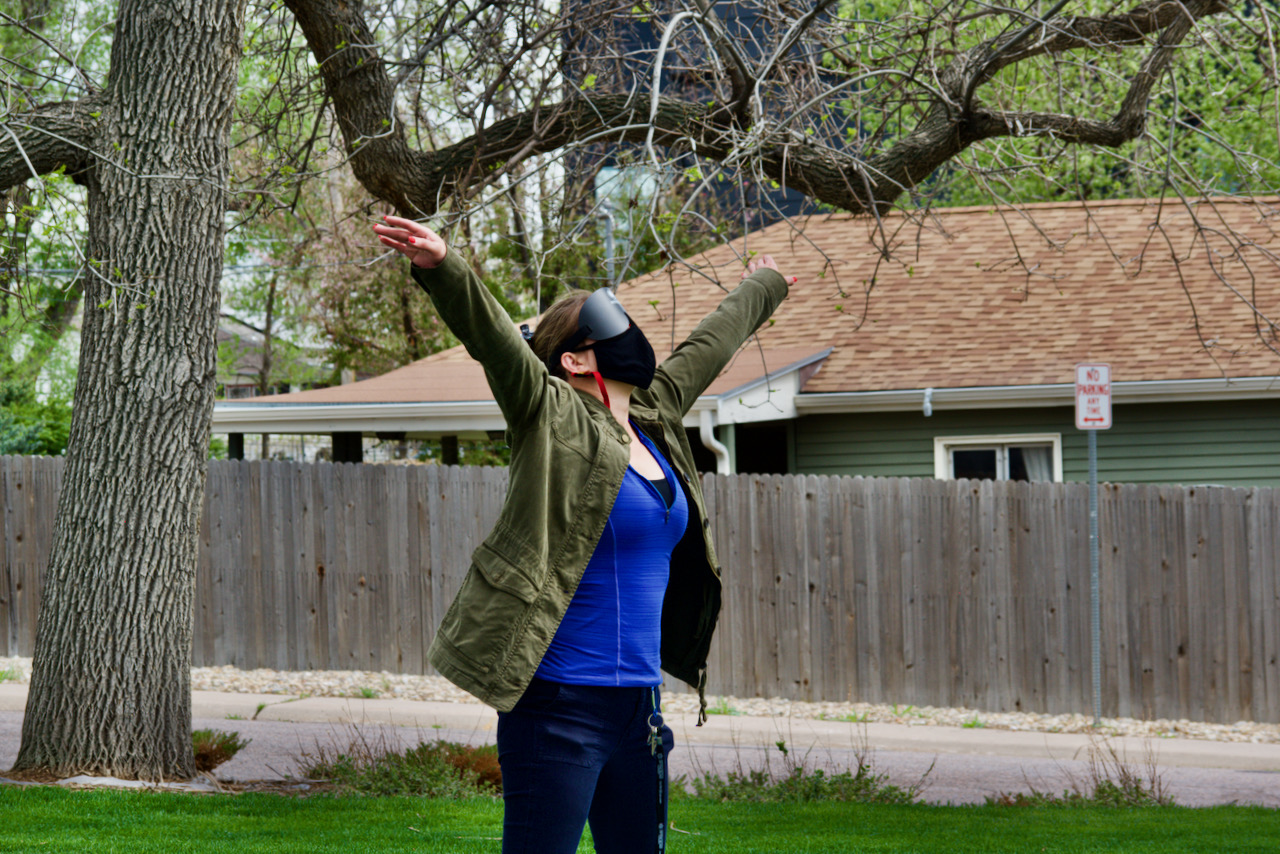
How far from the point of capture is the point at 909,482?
10.0 metres

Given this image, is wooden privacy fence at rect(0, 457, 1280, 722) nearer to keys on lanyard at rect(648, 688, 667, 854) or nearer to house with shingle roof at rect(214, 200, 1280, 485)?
house with shingle roof at rect(214, 200, 1280, 485)

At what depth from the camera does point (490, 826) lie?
19.0 ft

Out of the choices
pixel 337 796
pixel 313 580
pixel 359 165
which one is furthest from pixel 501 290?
pixel 337 796

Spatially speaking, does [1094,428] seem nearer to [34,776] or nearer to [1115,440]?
[1115,440]

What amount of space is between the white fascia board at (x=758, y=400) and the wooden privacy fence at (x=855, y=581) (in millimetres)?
854

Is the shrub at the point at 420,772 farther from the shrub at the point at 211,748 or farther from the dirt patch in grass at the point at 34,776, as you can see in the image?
the dirt patch in grass at the point at 34,776

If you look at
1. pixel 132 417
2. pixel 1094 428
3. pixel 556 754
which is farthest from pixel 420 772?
pixel 1094 428

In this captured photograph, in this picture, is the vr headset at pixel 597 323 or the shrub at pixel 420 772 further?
the shrub at pixel 420 772

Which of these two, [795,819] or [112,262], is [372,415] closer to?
[112,262]

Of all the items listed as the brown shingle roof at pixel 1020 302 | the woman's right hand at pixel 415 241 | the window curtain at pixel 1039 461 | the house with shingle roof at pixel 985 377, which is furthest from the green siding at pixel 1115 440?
the woman's right hand at pixel 415 241

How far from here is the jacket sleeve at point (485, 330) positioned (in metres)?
2.43

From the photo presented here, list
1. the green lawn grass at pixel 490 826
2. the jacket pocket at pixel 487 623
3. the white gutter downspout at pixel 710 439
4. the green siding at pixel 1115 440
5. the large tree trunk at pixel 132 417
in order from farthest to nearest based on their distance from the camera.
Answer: the green siding at pixel 1115 440
the white gutter downspout at pixel 710 439
the large tree trunk at pixel 132 417
the green lawn grass at pixel 490 826
the jacket pocket at pixel 487 623

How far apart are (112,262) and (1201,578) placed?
7875 millimetres

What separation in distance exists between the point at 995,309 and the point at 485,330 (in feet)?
38.4
